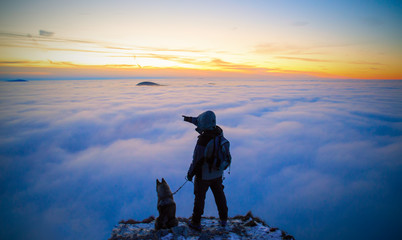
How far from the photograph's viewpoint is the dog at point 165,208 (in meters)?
2.64

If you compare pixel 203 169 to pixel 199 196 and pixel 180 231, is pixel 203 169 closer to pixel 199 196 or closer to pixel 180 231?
pixel 199 196

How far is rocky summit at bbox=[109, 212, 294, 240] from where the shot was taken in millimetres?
2691

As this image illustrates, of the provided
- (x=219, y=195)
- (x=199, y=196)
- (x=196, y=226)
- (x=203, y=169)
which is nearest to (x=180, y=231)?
(x=196, y=226)

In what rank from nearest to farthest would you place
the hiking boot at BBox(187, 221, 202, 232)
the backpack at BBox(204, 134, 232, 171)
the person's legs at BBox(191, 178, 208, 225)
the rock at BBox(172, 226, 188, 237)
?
the backpack at BBox(204, 134, 232, 171), the rock at BBox(172, 226, 188, 237), the person's legs at BBox(191, 178, 208, 225), the hiking boot at BBox(187, 221, 202, 232)

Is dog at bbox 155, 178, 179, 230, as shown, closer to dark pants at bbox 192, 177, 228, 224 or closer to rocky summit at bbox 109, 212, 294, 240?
rocky summit at bbox 109, 212, 294, 240

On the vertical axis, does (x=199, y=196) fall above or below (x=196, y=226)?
above

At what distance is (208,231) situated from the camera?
2.92 metres

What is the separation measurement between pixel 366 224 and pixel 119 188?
31.5ft

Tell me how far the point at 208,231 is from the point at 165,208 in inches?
37.3

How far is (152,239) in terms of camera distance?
2566 millimetres

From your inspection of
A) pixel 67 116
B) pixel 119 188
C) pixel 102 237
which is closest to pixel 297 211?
pixel 102 237

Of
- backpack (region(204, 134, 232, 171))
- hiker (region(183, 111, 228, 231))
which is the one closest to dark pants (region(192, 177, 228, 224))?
hiker (region(183, 111, 228, 231))

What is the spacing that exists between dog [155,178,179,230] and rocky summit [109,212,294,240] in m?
0.09

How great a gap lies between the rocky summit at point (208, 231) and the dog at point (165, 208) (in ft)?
0.29
